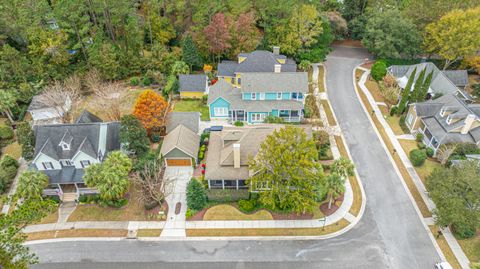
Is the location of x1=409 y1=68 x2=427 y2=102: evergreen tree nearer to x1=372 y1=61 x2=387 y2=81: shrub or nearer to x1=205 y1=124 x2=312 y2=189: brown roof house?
x1=372 y1=61 x2=387 y2=81: shrub

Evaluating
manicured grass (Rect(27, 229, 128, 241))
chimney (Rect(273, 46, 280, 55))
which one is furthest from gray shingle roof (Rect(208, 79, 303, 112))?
manicured grass (Rect(27, 229, 128, 241))

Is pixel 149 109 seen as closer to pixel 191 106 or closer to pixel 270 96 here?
pixel 191 106

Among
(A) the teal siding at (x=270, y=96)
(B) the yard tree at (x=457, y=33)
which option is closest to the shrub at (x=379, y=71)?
(B) the yard tree at (x=457, y=33)

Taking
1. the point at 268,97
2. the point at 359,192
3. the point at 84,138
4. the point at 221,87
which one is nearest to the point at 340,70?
the point at 268,97

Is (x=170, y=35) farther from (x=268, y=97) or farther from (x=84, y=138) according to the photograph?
(x=84, y=138)

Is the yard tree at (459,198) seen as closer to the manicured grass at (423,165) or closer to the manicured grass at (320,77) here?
the manicured grass at (423,165)

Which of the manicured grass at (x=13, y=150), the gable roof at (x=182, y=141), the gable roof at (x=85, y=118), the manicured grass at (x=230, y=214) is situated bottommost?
the manicured grass at (x=230, y=214)

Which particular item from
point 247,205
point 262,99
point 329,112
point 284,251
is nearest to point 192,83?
point 262,99
